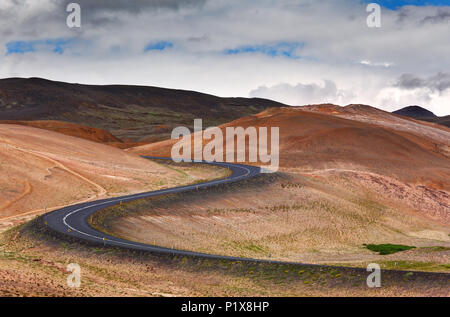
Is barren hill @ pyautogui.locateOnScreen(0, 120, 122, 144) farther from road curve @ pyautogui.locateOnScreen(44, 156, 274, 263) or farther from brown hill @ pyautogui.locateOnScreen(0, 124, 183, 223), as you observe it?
road curve @ pyautogui.locateOnScreen(44, 156, 274, 263)

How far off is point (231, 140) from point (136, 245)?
9578cm

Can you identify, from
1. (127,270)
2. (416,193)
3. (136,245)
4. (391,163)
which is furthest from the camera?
(391,163)

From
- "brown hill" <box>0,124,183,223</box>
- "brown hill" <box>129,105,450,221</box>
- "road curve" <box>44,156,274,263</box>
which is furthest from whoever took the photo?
"brown hill" <box>129,105,450,221</box>

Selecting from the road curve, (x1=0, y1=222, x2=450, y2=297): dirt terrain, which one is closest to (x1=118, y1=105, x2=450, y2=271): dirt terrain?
the road curve

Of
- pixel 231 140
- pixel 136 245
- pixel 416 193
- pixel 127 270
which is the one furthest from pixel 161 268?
pixel 231 140

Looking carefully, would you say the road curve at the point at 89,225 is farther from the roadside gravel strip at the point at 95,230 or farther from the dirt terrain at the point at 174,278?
the dirt terrain at the point at 174,278

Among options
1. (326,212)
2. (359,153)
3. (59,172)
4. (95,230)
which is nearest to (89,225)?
(95,230)

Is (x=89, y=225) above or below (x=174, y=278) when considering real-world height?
above

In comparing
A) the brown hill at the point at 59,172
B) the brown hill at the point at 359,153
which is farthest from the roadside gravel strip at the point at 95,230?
the brown hill at the point at 359,153

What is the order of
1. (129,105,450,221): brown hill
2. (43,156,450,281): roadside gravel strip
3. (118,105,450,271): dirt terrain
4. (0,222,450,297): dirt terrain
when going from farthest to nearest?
(129,105,450,221): brown hill
(118,105,450,271): dirt terrain
(43,156,450,281): roadside gravel strip
(0,222,450,297): dirt terrain

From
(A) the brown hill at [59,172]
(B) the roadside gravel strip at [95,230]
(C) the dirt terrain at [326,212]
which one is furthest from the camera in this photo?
(A) the brown hill at [59,172]

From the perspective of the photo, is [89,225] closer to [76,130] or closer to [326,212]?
[326,212]
